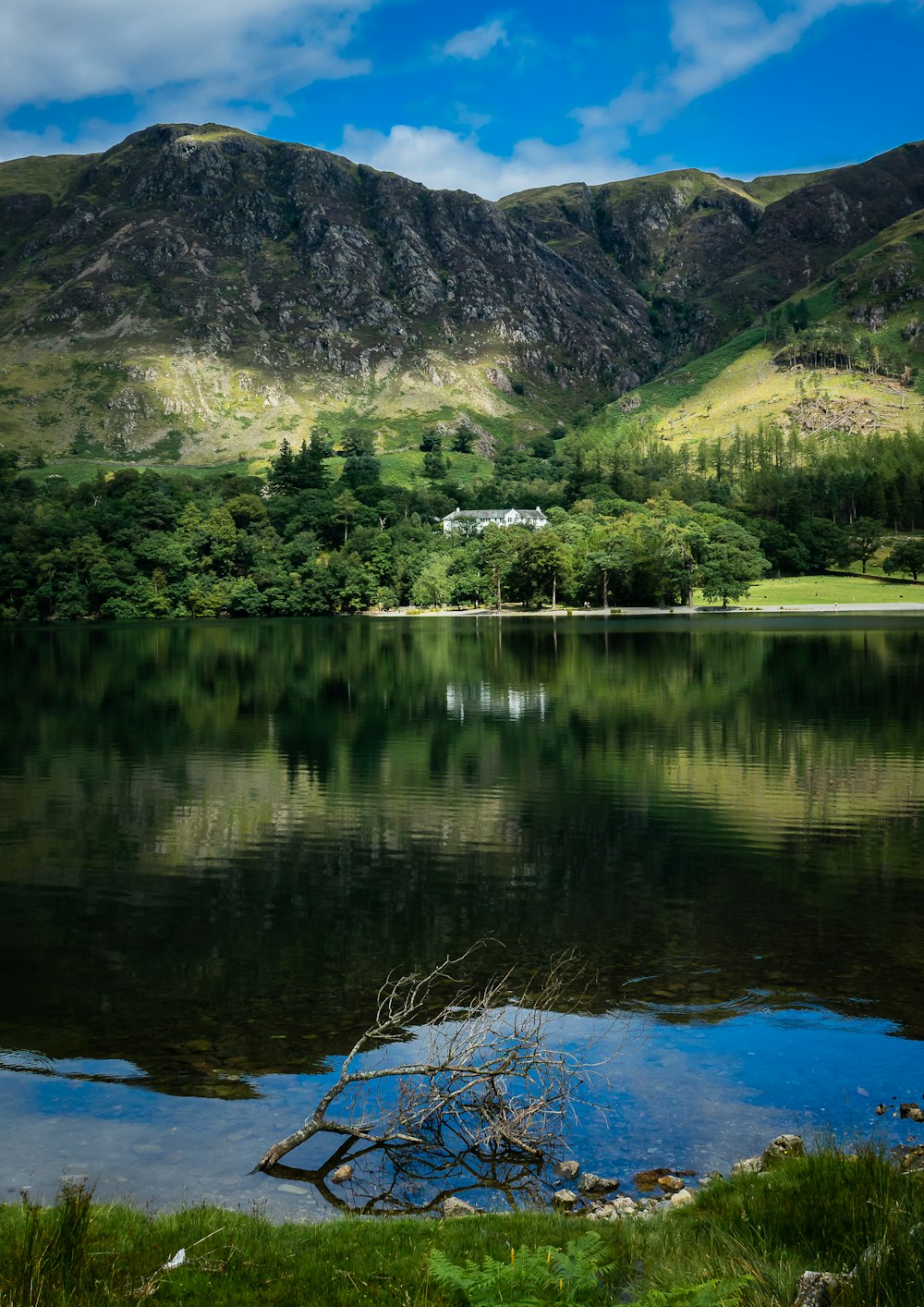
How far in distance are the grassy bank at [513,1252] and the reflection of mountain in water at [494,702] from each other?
132 feet

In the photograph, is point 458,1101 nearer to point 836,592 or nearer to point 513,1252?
point 513,1252

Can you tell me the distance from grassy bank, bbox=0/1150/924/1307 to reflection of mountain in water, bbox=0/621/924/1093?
197 inches

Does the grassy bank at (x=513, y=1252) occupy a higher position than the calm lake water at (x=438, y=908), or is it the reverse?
the grassy bank at (x=513, y=1252)

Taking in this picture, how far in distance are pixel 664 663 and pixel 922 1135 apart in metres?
65.4

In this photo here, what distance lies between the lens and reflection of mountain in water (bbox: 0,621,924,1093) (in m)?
Result: 16.7

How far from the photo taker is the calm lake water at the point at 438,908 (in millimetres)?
12484

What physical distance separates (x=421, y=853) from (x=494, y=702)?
30696 mm

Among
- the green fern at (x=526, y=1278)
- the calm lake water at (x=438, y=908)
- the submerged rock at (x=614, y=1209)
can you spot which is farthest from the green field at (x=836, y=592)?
the green fern at (x=526, y=1278)

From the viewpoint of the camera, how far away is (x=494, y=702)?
185ft

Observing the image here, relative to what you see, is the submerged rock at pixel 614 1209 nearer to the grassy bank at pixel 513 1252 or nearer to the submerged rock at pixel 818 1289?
the grassy bank at pixel 513 1252

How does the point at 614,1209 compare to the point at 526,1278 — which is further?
the point at 614,1209

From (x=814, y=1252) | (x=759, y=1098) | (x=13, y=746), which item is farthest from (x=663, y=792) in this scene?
(x=13, y=746)

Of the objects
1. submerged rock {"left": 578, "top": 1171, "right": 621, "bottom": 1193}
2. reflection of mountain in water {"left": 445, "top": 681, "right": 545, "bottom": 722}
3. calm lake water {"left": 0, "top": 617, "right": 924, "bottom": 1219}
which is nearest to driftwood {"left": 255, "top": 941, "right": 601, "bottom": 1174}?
calm lake water {"left": 0, "top": 617, "right": 924, "bottom": 1219}

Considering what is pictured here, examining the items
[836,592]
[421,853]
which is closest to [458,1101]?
[421,853]
